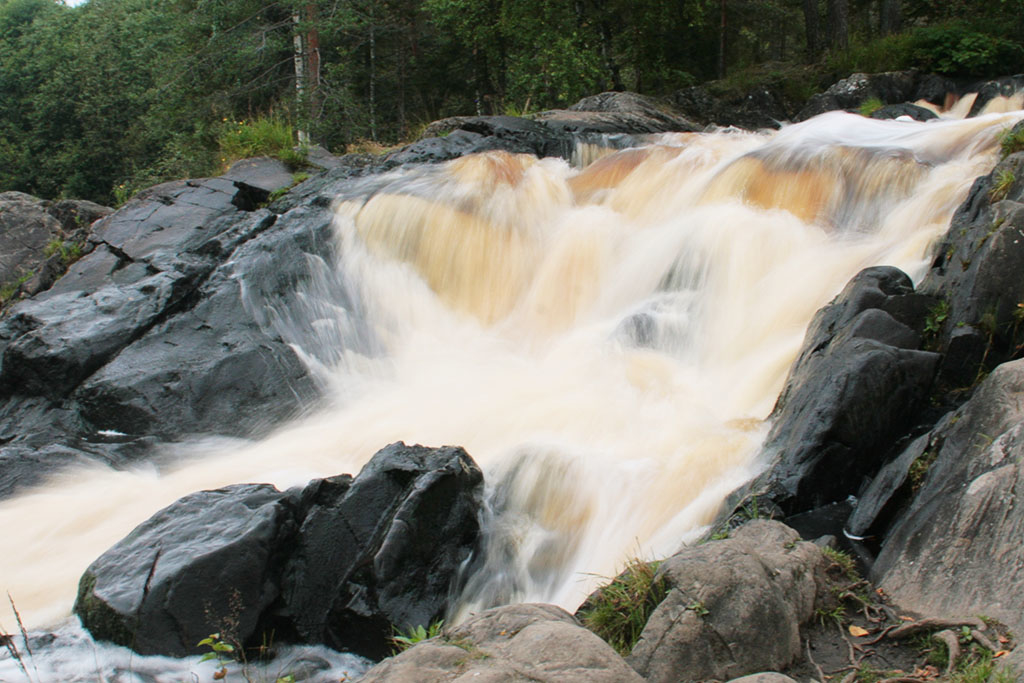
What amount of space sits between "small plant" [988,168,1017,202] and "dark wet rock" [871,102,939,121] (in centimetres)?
810

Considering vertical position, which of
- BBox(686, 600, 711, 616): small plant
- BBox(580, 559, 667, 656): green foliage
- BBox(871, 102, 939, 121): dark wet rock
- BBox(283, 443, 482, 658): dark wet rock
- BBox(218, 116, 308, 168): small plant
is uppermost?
BBox(871, 102, 939, 121): dark wet rock

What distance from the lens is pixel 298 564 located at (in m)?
5.88

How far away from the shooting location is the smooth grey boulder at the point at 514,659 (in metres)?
3.42

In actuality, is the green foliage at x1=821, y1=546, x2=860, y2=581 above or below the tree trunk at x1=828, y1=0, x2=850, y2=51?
below

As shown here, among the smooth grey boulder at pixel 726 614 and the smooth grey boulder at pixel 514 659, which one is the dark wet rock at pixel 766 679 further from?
the smooth grey boulder at pixel 726 614

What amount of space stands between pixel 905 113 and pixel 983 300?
983cm

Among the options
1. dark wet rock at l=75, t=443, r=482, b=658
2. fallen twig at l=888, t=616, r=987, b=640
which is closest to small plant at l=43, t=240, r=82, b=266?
dark wet rock at l=75, t=443, r=482, b=658

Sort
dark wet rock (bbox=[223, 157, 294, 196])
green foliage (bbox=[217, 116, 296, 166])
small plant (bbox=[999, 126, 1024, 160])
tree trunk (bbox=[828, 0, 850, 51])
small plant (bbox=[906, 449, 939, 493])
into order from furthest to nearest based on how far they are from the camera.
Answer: tree trunk (bbox=[828, 0, 850, 51])
green foliage (bbox=[217, 116, 296, 166])
dark wet rock (bbox=[223, 157, 294, 196])
small plant (bbox=[999, 126, 1024, 160])
small plant (bbox=[906, 449, 939, 493])

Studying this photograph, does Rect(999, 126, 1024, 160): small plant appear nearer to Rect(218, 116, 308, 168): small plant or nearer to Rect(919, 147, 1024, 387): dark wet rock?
Rect(919, 147, 1024, 387): dark wet rock

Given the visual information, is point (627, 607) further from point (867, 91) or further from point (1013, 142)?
point (867, 91)

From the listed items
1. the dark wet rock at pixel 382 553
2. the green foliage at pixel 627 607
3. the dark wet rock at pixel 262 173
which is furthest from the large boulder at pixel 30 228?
the green foliage at pixel 627 607

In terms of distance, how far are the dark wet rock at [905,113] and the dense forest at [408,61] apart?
305 cm

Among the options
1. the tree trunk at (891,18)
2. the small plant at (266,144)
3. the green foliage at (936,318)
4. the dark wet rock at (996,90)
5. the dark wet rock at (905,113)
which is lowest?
the green foliage at (936,318)

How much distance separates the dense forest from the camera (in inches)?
719
